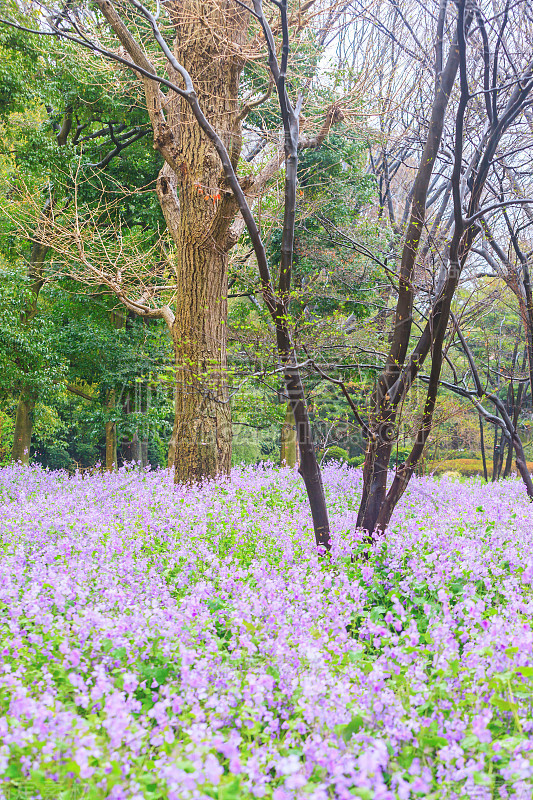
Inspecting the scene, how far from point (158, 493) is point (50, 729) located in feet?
16.2

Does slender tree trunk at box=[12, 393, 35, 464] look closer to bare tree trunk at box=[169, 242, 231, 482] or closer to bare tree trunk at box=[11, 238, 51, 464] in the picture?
bare tree trunk at box=[11, 238, 51, 464]

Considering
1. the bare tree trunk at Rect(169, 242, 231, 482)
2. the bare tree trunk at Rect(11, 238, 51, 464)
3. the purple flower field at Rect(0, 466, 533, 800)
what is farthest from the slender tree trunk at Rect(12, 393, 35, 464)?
the purple flower field at Rect(0, 466, 533, 800)

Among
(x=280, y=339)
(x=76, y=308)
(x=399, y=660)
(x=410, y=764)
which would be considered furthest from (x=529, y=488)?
(x=76, y=308)

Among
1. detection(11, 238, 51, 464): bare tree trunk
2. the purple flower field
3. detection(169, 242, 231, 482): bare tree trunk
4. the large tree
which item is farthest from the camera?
detection(11, 238, 51, 464): bare tree trunk

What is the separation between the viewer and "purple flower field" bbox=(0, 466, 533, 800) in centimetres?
187

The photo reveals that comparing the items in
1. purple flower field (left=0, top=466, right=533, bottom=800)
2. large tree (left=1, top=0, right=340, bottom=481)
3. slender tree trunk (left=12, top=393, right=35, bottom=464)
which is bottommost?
purple flower field (left=0, top=466, right=533, bottom=800)

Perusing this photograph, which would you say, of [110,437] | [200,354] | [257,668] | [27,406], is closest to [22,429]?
[27,406]

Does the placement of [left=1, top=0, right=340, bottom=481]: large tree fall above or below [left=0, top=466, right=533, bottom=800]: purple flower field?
above

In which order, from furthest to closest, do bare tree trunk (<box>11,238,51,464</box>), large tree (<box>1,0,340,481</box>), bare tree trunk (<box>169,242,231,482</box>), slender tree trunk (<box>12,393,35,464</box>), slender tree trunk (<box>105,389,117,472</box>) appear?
slender tree trunk (<box>12,393,35,464</box>) < slender tree trunk (<box>105,389,117,472</box>) < bare tree trunk (<box>11,238,51,464</box>) < bare tree trunk (<box>169,242,231,482</box>) < large tree (<box>1,0,340,481</box>)

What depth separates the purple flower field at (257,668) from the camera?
187 cm

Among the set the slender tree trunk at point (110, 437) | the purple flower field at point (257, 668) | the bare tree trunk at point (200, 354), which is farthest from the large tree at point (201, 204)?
the slender tree trunk at point (110, 437)

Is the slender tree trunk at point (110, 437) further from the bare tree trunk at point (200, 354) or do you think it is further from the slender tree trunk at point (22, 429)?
the bare tree trunk at point (200, 354)

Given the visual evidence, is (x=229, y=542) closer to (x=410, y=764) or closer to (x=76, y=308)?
(x=410, y=764)

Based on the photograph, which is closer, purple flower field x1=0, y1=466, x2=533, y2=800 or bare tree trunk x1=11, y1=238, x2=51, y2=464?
purple flower field x1=0, y1=466, x2=533, y2=800
